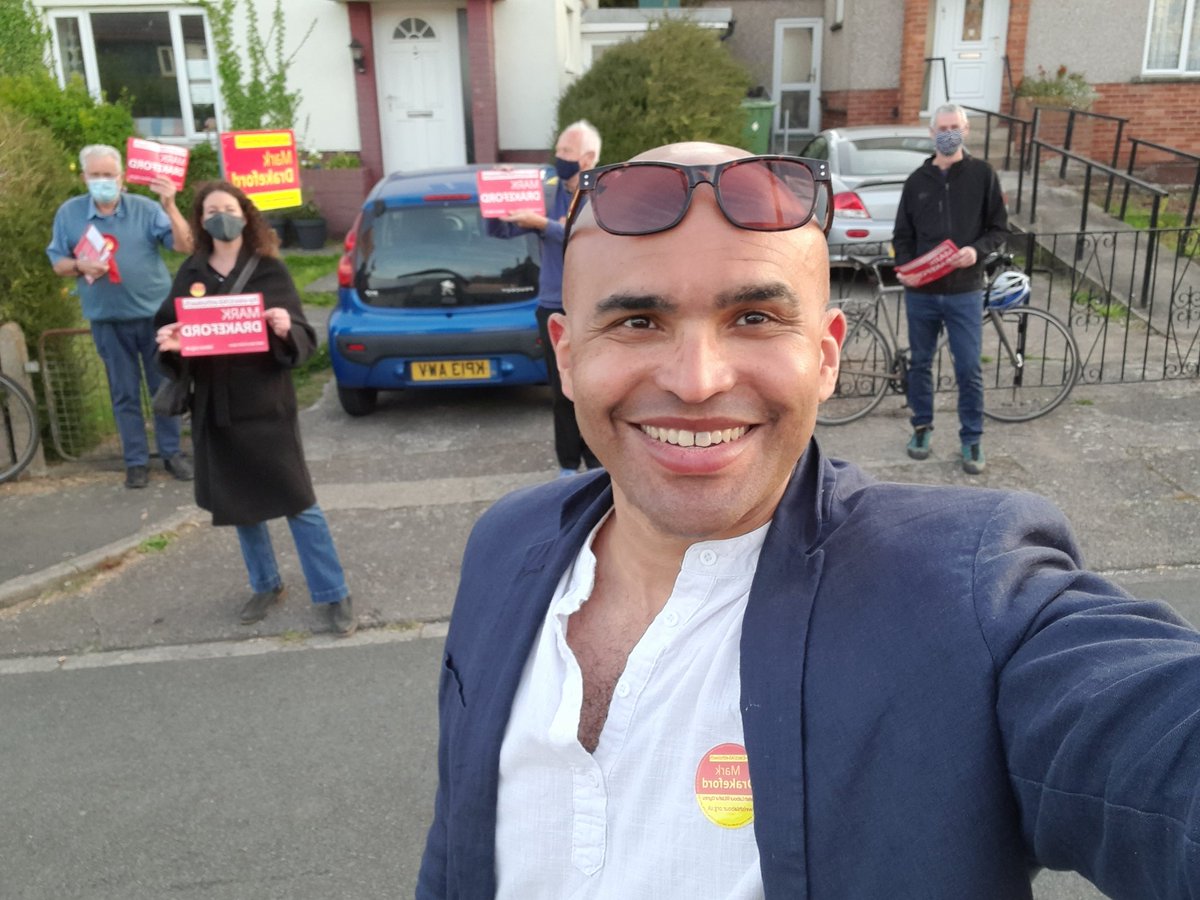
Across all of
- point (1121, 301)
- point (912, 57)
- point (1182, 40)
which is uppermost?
point (1182, 40)

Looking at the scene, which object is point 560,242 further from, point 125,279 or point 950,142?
point 125,279

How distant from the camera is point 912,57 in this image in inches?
701

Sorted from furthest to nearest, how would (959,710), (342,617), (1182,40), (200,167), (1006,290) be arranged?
(1182,40) → (200,167) → (1006,290) → (342,617) → (959,710)

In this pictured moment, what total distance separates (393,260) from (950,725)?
7423mm

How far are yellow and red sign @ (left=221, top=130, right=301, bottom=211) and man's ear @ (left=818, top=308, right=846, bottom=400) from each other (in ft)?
20.2

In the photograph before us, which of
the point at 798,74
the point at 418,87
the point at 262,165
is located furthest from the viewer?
the point at 798,74

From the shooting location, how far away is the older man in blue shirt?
6769 mm

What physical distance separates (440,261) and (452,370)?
879 millimetres

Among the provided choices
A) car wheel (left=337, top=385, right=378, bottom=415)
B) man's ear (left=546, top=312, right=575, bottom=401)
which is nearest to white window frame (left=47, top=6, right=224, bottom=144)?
car wheel (left=337, top=385, right=378, bottom=415)

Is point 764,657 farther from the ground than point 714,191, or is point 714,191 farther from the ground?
point 714,191

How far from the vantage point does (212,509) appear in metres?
4.81

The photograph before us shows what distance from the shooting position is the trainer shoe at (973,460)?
21.8ft

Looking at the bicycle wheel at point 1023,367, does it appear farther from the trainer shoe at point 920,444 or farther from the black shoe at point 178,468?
the black shoe at point 178,468

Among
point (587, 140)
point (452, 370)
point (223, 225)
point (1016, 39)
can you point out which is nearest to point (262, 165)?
point (452, 370)
